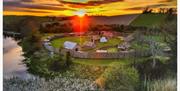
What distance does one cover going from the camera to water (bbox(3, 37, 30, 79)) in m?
2.78

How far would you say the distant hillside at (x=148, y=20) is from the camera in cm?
284

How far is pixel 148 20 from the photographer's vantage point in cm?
285

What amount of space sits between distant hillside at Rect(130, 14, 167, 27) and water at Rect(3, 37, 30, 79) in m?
0.84

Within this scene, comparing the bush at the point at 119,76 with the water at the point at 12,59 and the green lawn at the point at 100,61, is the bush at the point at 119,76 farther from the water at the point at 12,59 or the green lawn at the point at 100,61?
the water at the point at 12,59

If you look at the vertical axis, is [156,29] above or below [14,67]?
above

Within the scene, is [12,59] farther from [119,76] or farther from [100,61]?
[119,76]

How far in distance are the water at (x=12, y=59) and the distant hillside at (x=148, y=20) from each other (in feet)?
2.76

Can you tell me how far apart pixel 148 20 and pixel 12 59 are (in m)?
1.00

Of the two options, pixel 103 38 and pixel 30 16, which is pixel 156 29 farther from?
pixel 30 16

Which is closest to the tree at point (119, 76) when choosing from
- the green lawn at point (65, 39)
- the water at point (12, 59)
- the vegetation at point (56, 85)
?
the vegetation at point (56, 85)

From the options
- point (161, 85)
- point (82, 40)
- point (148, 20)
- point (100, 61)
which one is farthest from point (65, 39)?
point (161, 85)

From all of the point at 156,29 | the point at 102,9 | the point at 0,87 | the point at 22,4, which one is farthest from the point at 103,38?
the point at 0,87

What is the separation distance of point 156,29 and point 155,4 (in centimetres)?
18

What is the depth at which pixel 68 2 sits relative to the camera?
2.84 m
